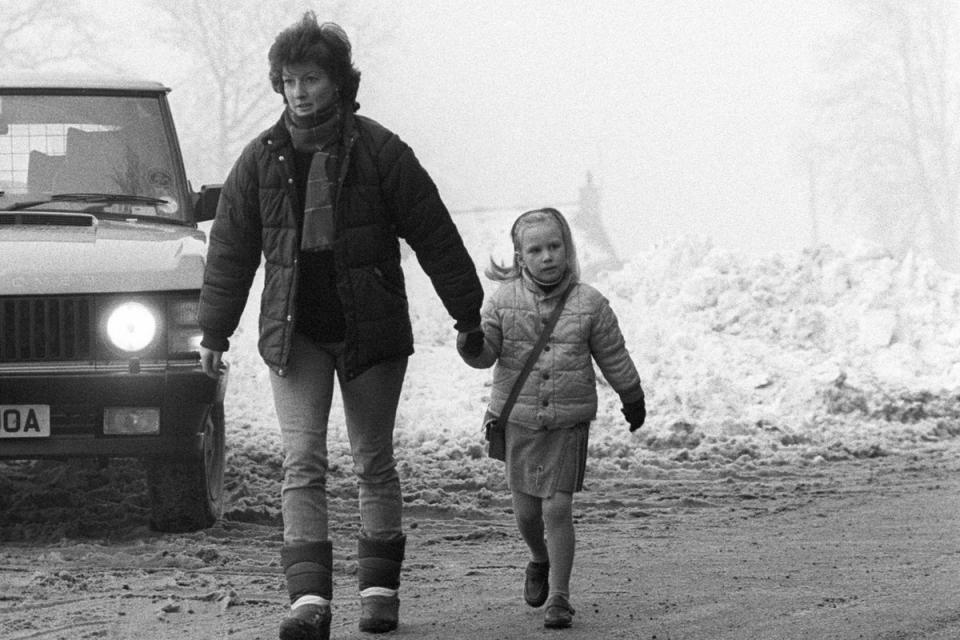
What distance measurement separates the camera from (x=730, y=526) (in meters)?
7.93

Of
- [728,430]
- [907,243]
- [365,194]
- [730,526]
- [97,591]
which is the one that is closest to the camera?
[365,194]

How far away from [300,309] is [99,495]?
4013 mm

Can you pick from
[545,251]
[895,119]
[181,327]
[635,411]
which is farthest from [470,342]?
[895,119]

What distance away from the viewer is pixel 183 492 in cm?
725

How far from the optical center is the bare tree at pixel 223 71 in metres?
33.0

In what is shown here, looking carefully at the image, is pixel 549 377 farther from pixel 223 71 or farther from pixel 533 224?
pixel 223 71

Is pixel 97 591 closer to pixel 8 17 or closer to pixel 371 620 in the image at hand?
pixel 371 620

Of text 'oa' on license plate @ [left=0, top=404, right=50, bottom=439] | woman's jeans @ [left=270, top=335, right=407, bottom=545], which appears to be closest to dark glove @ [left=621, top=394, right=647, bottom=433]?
woman's jeans @ [left=270, top=335, right=407, bottom=545]

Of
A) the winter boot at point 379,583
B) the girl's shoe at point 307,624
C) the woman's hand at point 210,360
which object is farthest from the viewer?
the woman's hand at point 210,360

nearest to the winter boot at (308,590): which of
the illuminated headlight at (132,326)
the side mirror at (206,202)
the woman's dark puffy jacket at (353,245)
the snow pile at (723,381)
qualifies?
the woman's dark puffy jacket at (353,245)

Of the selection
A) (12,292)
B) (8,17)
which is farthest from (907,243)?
(12,292)

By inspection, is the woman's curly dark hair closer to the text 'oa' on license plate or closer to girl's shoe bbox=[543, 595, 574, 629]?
girl's shoe bbox=[543, 595, 574, 629]

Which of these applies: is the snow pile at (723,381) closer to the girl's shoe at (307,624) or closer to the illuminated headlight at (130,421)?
the illuminated headlight at (130,421)

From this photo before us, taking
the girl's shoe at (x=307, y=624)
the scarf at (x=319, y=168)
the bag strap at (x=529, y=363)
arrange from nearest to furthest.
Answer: the girl's shoe at (x=307, y=624), the scarf at (x=319, y=168), the bag strap at (x=529, y=363)
